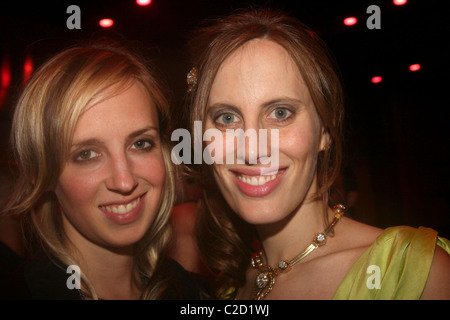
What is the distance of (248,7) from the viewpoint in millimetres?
1436

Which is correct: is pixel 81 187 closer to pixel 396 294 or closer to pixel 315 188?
pixel 315 188

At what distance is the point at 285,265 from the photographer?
1360 mm

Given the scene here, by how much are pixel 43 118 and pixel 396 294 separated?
1243 millimetres

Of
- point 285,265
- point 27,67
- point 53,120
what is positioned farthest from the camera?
point 285,265

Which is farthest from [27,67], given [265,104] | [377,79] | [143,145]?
[377,79]

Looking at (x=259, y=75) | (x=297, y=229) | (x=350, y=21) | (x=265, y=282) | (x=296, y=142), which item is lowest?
(x=265, y=282)

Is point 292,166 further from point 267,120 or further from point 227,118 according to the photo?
point 227,118

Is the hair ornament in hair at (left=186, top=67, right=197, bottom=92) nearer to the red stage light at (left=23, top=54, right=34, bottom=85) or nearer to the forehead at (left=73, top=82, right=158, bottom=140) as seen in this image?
the forehead at (left=73, top=82, right=158, bottom=140)

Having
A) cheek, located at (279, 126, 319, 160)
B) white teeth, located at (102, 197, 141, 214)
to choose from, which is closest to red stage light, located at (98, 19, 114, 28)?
white teeth, located at (102, 197, 141, 214)

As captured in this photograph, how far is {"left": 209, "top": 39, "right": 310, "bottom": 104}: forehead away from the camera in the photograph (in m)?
1.16

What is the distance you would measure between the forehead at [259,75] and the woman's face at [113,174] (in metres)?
0.29

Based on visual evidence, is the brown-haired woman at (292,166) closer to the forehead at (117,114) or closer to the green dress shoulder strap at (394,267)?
the green dress shoulder strap at (394,267)

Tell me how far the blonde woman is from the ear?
0.61 meters

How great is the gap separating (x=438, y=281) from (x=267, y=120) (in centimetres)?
69
